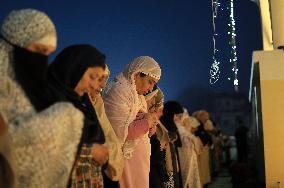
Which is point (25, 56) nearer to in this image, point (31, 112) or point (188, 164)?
point (31, 112)

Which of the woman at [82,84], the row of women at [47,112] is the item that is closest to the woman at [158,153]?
the row of women at [47,112]

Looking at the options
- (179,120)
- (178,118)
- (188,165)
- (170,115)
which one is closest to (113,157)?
(170,115)

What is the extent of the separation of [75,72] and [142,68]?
1710 mm

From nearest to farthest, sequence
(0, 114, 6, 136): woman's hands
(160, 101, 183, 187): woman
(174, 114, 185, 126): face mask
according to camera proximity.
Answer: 1. (0, 114, 6, 136): woman's hands
2. (160, 101, 183, 187): woman
3. (174, 114, 185, 126): face mask

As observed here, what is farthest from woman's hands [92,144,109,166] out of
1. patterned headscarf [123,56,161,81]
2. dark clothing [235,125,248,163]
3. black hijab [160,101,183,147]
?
dark clothing [235,125,248,163]

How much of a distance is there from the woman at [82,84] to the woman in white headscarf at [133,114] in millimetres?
1126

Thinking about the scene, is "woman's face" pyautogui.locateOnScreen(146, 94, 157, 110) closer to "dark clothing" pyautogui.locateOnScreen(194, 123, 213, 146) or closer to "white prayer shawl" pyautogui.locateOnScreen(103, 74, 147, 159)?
"white prayer shawl" pyautogui.locateOnScreen(103, 74, 147, 159)

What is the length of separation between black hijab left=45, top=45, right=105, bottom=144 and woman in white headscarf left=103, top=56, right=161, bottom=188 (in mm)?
1202

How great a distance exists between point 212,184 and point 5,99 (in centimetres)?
1164

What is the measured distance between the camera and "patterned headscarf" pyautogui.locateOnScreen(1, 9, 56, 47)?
8.52ft

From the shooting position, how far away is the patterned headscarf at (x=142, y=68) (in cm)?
467

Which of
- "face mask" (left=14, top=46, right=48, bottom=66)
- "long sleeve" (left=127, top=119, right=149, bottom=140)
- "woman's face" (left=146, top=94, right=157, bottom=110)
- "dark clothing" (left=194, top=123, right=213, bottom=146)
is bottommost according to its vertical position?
"dark clothing" (left=194, top=123, right=213, bottom=146)

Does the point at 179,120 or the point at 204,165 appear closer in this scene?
the point at 179,120

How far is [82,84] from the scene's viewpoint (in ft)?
9.98
